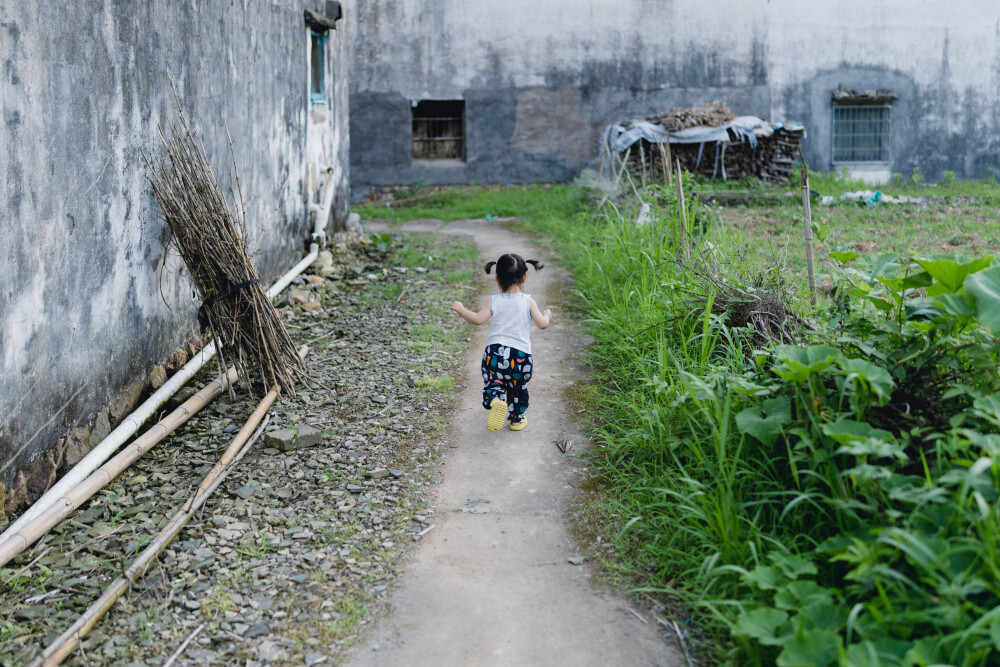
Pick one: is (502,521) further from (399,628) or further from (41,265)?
(41,265)

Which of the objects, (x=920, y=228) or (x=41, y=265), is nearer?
(x=41, y=265)

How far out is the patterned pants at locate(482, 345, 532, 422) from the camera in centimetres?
432

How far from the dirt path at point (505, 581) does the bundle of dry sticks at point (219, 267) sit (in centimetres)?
115

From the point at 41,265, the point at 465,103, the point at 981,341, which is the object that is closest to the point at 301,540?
the point at 41,265

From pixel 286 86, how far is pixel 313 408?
415 cm

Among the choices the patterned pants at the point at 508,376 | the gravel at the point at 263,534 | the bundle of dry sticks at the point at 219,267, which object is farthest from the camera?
the bundle of dry sticks at the point at 219,267

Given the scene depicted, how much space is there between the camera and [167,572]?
3080 millimetres

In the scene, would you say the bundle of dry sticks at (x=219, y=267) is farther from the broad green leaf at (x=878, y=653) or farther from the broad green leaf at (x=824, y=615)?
the broad green leaf at (x=878, y=653)

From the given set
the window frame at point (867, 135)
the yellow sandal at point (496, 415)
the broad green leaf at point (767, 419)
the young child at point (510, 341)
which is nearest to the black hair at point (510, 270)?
the young child at point (510, 341)

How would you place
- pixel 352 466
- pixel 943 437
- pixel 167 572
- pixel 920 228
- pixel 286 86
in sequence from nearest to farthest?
pixel 943 437 → pixel 167 572 → pixel 352 466 → pixel 286 86 → pixel 920 228

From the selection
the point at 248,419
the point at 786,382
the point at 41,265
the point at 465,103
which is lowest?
the point at 248,419

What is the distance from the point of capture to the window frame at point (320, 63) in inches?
353

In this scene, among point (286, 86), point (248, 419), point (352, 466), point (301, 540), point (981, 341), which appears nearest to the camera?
point (981, 341)

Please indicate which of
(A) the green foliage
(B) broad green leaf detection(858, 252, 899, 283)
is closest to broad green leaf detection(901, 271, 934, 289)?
(A) the green foliage
